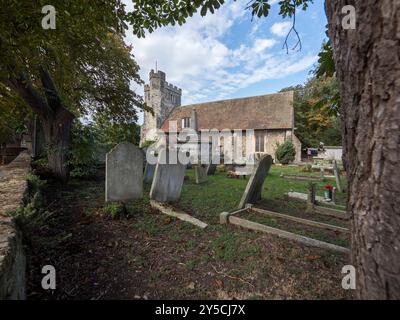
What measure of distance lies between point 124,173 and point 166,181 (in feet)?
3.64

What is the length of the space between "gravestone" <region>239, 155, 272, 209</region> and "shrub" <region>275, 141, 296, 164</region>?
53.0ft

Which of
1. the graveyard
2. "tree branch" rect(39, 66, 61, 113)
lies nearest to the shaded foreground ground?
the graveyard

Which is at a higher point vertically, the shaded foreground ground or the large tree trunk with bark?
the large tree trunk with bark

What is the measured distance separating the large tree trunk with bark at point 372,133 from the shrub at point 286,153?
20.6 m

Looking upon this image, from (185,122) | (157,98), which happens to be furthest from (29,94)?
(157,98)

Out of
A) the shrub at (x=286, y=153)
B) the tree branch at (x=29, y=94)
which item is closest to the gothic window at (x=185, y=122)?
the shrub at (x=286, y=153)

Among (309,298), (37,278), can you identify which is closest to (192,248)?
(309,298)

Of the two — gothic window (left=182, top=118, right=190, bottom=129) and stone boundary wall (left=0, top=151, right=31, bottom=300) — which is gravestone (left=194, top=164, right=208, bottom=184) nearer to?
stone boundary wall (left=0, top=151, right=31, bottom=300)

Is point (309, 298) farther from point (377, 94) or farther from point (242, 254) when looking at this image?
point (377, 94)

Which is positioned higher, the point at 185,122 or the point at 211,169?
the point at 185,122

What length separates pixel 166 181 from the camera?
574cm

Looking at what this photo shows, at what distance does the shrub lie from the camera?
2078 cm

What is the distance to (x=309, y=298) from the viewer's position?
7.78ft

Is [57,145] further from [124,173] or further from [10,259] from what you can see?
[10,259]
